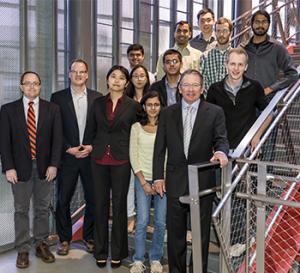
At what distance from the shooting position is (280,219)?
305 centimetres

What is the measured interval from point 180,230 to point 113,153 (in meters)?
0.83

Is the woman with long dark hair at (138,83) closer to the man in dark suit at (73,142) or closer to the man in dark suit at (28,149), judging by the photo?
the man in dark suit at (73,142)

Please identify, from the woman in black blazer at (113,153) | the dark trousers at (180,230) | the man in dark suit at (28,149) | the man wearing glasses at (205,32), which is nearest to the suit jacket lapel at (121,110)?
the woman in black blazer at (113,153)

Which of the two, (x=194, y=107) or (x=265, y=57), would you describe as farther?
(x=265, y=57)

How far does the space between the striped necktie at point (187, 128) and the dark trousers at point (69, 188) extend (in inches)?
46.1

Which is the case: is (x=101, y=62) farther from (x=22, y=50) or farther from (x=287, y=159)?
(x=287, y=159)

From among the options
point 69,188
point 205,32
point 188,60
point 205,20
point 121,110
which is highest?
point 205,20

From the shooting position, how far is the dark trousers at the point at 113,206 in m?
3.48

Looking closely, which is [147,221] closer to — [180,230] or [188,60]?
[180,230]

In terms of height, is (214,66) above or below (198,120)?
above

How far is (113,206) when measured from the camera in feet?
11.6

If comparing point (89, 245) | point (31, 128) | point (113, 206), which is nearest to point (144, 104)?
point (113, 206)

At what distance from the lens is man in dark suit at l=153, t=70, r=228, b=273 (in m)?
2.93

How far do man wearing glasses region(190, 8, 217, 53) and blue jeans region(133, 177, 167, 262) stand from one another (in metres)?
1.91
